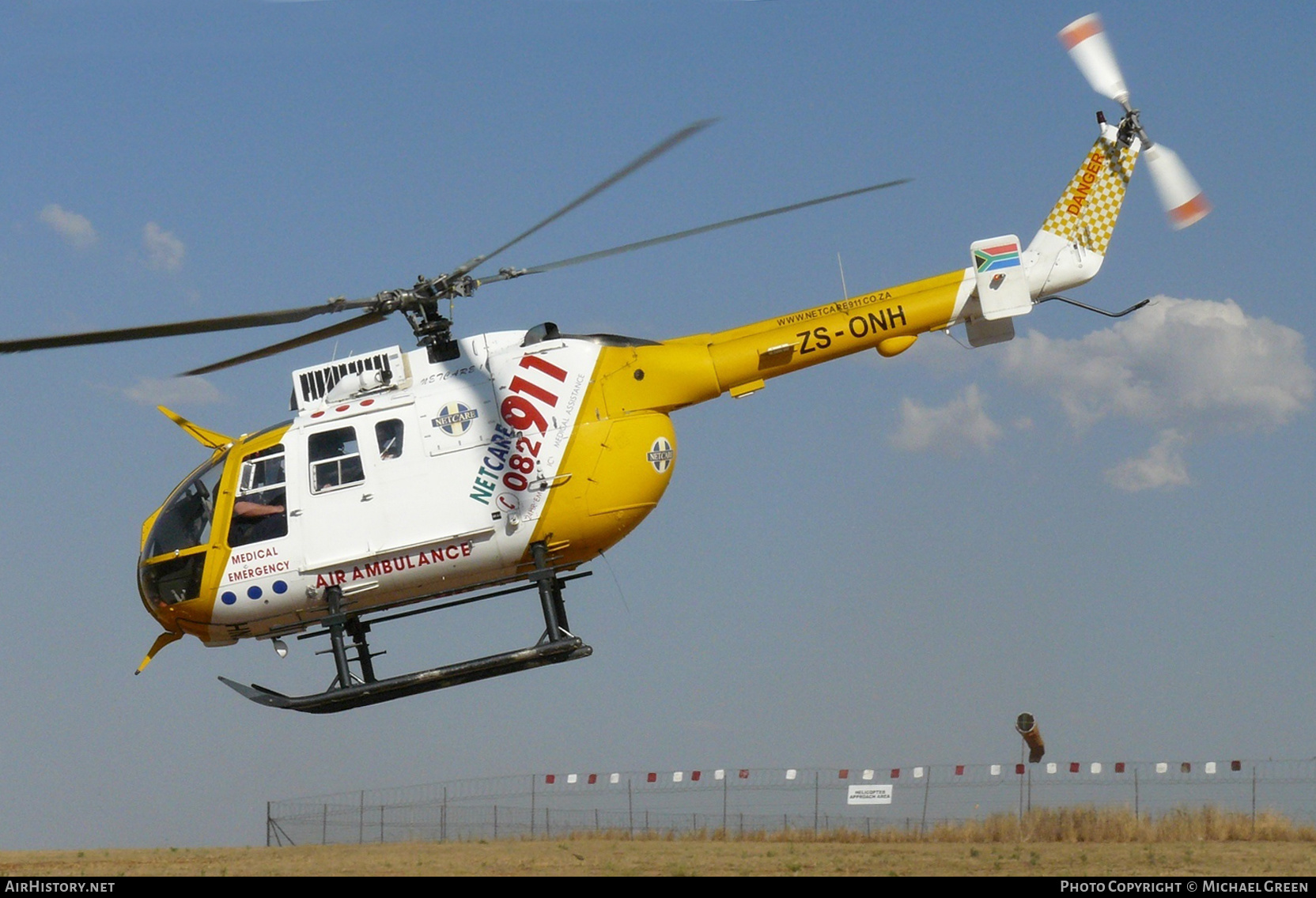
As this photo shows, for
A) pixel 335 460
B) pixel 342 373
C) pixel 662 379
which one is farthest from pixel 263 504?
pixel 662 379

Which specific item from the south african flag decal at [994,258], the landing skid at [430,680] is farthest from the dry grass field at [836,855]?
the south african flag decal at [994,258]

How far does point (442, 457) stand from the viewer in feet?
59.5

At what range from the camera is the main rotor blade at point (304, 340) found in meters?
18.4

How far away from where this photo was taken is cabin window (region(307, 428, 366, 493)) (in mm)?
18172

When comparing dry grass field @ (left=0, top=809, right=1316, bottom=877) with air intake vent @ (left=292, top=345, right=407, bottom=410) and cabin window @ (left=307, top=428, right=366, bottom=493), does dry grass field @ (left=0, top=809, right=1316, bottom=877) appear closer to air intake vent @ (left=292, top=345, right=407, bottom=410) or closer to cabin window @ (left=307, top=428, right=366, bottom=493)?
cabin window @ (left=307, top=428, right=366, bottom=493)

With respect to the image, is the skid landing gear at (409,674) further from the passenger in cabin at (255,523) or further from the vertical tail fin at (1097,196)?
the vertical tail fin at (1097,196)

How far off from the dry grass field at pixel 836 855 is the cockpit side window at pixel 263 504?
4244 millimetres

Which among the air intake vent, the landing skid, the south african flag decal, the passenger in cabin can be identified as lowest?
the landing skid

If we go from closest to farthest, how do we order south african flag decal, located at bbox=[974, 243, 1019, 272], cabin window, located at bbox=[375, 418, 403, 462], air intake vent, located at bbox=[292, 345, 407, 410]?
Answer: cabin window, located at bbox=[375, 418, 403, 462] < air intake vent, located at bbox=[292, 345, 407, 410] < south african flag decal, located at bbox=[974, 243, 1019, 272]

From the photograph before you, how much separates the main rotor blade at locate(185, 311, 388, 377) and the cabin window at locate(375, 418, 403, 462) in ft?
4.68

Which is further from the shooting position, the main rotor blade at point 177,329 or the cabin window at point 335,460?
the cabin window at point 335,460

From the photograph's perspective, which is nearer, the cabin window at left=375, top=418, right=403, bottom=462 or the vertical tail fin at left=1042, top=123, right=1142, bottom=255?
the cabin window at left=375, top=418, right=403, bottom=462

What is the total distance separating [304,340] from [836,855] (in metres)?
9.94

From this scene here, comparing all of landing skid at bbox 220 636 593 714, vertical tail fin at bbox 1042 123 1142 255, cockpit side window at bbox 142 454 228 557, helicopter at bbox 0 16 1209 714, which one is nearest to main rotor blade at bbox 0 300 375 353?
helicopter at bbox 0 16 1209 714
